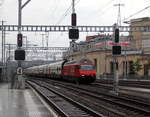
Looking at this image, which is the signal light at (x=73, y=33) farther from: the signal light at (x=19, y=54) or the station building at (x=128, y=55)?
the station building at (x=128, y=55)

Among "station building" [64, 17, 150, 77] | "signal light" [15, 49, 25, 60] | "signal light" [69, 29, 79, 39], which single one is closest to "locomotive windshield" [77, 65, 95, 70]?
"signal light" [69, 29, 79, 39]

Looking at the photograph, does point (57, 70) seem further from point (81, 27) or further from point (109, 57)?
Result: point (109, 57)

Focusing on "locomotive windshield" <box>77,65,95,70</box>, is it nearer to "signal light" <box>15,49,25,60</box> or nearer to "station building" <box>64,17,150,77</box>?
"signal light" <box>15,49,25,60</box>

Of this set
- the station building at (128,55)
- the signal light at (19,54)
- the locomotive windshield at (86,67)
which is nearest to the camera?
the signal light at (19,54)

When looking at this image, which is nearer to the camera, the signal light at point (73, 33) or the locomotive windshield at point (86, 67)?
the signal light at point (73, 33)

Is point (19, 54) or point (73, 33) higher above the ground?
point (73, 33)

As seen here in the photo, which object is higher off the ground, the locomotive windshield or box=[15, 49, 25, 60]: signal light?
box=[15, 49, 25, 60]: signal light

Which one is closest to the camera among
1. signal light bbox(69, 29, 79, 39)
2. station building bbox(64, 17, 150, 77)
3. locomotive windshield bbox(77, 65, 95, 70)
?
signal light bbox(69, 29, 79, 39)

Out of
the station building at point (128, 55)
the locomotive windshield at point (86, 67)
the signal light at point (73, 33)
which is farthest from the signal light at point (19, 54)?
the station building at point (128, 55)

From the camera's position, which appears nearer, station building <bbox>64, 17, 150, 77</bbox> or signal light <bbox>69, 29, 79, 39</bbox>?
signal light <bbox>69, 29, 79, 39</bbox>

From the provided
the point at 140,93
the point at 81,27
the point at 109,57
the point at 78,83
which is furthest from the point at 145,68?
the point at 140,93

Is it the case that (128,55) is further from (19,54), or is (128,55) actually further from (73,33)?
(19,54)

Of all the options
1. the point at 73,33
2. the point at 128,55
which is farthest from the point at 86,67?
A: the point at 128,55

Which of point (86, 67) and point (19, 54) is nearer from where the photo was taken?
point (19, 54)
